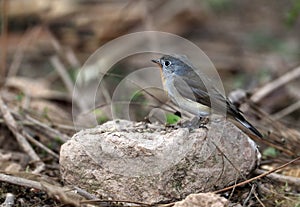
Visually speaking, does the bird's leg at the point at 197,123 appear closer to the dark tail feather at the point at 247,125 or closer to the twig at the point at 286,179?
the dark tail feather at the point at 247,125

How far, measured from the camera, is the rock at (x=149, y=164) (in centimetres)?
361

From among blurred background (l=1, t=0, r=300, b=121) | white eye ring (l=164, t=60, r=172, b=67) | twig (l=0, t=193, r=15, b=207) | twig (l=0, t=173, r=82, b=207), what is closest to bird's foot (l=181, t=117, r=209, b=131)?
white eye ring (l=164, t=60, r=172, b=67)

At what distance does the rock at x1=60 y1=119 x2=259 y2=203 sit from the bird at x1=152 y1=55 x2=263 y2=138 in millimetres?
288

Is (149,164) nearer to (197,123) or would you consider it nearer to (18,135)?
(197,123)

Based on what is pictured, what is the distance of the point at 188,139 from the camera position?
3.77m

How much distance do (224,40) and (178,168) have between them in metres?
6.73

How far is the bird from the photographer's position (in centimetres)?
414

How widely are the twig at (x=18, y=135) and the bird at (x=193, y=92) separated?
1.18m

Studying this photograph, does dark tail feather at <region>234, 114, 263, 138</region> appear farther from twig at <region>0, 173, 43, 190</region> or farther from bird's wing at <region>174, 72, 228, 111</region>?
twig at <region>0, 173, 43, 190</region>

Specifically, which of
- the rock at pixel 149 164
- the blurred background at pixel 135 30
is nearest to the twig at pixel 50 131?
the rock at pixel 149 164

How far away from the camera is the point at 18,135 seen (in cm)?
476

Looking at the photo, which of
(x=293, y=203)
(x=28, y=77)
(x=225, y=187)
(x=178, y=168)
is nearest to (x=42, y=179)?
(x=178, y=168)

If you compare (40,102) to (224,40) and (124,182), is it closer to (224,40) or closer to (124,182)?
(124,182)

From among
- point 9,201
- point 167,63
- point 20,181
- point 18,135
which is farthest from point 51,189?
point 167,63
